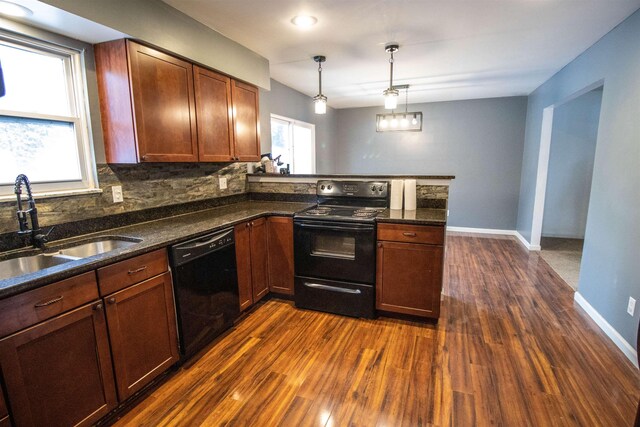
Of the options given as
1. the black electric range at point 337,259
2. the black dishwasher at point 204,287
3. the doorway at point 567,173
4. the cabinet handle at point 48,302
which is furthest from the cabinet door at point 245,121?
the doorway at point 567,173

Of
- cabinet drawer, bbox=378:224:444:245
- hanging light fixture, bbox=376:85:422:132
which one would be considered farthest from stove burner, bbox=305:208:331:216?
hanging light fixture, bbox=376:85:422:132

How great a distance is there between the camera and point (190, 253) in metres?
2.00

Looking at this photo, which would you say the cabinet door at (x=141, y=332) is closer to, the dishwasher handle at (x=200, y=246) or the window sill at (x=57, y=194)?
the dishwasher handle at (x=200, y=246)

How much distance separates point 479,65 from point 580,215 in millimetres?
3202

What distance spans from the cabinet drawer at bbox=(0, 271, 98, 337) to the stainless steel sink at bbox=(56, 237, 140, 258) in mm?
388

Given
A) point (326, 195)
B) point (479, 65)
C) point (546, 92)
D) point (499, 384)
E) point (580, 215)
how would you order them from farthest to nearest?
point (580, 215) → point (546, 92) → point (479, 65) → point (326, 195) → point (499, 384)

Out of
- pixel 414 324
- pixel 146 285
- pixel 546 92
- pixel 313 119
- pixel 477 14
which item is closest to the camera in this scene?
pixel 146 285

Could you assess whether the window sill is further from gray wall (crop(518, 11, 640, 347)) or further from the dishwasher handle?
gray wall (crop(518, 11, 640, 347))

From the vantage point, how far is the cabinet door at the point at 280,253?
283 cm

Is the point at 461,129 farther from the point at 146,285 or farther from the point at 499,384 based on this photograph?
the point at 146,285

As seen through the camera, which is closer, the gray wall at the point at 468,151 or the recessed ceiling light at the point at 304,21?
the recessed ceiling light at the point at 304,21

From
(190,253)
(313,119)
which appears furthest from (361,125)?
(190,253)

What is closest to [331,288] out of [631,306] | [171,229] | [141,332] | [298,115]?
[171,229]

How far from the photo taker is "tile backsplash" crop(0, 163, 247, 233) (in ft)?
6.05
